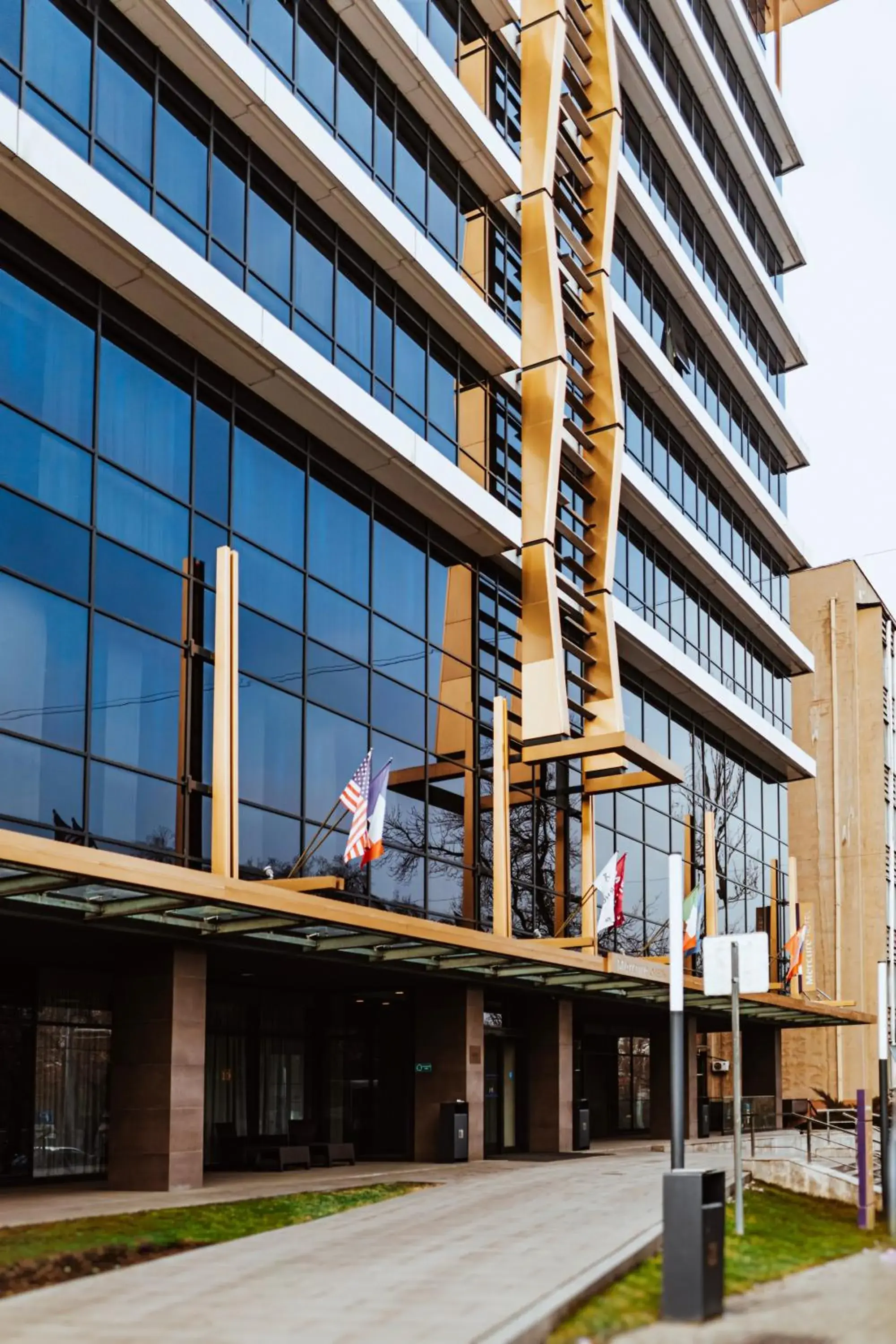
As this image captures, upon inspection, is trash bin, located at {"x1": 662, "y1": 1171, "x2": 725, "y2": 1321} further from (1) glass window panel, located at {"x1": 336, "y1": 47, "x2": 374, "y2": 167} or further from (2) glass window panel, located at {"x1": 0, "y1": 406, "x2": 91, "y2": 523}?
(1) glass window panel, located at {"x1": 336, "y1": 47, "x2": 374, "y2": 167}

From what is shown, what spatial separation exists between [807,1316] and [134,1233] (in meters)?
6.95

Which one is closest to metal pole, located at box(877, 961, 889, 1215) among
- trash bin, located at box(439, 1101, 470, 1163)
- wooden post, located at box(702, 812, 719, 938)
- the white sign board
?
the white sign board

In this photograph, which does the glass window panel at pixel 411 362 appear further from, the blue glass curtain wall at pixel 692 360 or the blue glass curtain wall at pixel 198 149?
the blue glass curtain wall at pixel 692 360

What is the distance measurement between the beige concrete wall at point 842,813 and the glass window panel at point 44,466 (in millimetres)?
45386

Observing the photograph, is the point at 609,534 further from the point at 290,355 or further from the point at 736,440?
the point at 736,440

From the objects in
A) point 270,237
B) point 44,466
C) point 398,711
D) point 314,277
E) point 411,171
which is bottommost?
point 398,711

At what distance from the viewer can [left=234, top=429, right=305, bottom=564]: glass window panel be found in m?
25.1

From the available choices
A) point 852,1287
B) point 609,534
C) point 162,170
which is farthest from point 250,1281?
point 609,534

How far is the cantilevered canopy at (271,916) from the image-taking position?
17.1 metres

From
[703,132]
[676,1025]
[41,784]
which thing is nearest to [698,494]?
[703,132]

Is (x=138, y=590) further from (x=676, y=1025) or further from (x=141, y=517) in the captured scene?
(x=676, y=1025)

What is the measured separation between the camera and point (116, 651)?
71.3ft

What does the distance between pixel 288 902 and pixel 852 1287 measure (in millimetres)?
8479

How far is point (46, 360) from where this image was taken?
21312mm
